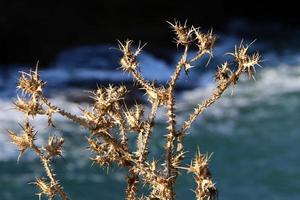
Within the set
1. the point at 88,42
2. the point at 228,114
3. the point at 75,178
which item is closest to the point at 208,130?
the point at 228,114

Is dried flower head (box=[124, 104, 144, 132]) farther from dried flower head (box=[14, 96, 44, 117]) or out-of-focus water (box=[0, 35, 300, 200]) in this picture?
out-of-focus water (box=[0, 35, 300, 200])

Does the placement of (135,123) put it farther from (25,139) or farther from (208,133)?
(208,133)

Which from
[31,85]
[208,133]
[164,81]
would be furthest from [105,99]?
[164,81]

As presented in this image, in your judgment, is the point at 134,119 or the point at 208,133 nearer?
the point at 134,119

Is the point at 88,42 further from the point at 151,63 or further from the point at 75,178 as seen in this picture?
the point at 75,178

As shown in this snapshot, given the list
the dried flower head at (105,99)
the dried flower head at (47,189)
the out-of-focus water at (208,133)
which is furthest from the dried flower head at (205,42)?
the out-of-focus water at (208,133)

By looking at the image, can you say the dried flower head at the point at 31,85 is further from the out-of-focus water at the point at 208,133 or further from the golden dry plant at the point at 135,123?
the out-of-focus water at the point at 208,133

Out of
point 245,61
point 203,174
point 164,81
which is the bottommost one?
point 203,174

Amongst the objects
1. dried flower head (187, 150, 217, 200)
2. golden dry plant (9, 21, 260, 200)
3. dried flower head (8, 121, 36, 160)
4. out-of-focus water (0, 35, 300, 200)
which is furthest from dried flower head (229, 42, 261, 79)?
out-of-focus water (0, 35, 300, 200)
